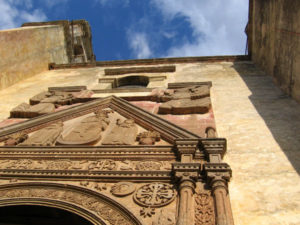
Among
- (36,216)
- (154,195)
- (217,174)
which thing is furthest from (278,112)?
(36,216)

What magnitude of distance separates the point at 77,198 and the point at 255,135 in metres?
3.25

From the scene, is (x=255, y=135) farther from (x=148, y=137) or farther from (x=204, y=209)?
(x=204, y=209)

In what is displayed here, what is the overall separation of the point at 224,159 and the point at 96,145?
216 cm

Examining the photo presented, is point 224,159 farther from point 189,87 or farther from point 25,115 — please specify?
point 25,115

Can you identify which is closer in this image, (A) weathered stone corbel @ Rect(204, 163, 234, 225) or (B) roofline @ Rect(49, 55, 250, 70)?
(A) weathered stone corbel @ Rect(204, 163, 234, 225)

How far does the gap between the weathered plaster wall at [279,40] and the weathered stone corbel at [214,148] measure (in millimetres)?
2840

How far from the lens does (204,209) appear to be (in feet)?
12.9

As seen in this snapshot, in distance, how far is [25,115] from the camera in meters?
7.96

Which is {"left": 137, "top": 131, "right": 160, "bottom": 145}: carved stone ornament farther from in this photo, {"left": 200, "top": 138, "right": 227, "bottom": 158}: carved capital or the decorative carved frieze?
{"left": 200, "top": 138, "right": 227, "bottom": 158}: carved capital

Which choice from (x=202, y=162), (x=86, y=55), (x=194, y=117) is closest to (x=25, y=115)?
(x=194, y=117)

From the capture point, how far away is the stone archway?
3977mm

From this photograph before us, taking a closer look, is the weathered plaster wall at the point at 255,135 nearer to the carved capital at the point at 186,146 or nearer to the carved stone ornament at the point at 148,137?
the carved capital at the point at 186,146

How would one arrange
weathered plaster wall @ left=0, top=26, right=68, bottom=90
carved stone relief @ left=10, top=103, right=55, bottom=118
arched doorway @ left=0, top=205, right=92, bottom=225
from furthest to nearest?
weathered plaster wall @ left=0, top=26, right=68, bottom=90 → carved stone relief @ left=10, top=103, right=55, bottom=118 → arched doorway @ left=0, top=205, right=92, bottom=225


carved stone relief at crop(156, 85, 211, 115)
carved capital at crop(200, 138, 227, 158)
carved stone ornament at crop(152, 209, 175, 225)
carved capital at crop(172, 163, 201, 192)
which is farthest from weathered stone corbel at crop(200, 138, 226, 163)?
carved stone relief at crop(156, 85, 211, 115)
